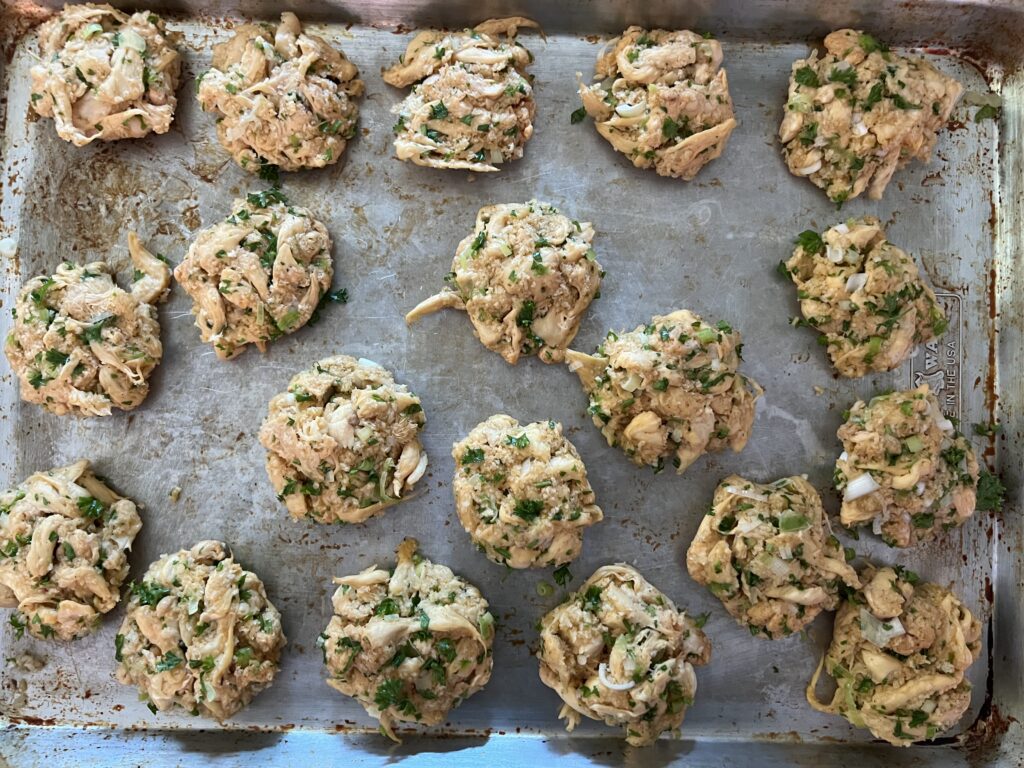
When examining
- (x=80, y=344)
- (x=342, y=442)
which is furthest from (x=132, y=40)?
(x=342, y=442)

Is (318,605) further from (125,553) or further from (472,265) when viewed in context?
(472,265)

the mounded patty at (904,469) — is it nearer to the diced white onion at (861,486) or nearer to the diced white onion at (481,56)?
the diced white onion at (861,486)

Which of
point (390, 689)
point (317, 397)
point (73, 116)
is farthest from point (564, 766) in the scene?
point (73, 116)

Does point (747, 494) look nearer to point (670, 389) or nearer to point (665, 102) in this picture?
point (670, 389)

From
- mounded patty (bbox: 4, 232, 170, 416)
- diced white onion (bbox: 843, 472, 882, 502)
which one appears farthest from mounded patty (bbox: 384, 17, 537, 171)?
diced white onion (bbox: 843, 472, 882, 502)

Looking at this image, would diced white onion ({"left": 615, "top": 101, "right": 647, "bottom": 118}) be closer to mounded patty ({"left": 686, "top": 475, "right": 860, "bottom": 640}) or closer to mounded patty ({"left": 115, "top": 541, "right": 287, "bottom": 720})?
mounded patty ({"left": 686, "top": 475, "right": 860, "bottom": 640})

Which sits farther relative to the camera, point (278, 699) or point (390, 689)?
point (278, 699)
